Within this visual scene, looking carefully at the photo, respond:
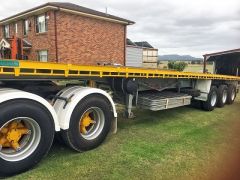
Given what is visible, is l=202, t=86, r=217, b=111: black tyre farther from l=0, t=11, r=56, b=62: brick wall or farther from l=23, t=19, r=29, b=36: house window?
l=23, t=19, r=29, b=36: house window

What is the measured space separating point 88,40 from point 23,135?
809 inches

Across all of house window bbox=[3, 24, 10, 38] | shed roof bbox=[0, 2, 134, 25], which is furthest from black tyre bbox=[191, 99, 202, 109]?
house window bbox=[3, 24, 10, 38]

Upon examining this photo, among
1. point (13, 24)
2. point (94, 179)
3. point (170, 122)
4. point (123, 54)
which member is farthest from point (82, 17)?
point (94, 179)

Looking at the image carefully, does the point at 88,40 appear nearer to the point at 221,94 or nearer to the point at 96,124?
the point at 221,94

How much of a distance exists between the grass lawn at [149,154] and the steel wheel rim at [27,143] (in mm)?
312

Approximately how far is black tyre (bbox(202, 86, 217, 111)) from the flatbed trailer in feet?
10.2

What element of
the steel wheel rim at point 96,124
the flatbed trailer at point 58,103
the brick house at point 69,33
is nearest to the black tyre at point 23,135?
the flatbed trailer at point 58,103

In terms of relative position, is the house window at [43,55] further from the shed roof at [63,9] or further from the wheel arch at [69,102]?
the wheel arch at [69,102]

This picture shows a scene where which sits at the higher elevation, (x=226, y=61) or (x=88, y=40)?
(x=88, y=40)

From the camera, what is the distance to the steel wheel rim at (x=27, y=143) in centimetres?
386

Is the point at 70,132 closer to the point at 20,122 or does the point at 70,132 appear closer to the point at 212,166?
the point at 20,122

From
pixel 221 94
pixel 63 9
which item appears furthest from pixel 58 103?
pixel 63 9

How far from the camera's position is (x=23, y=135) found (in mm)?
4055

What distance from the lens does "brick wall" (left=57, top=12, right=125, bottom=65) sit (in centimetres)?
2169
